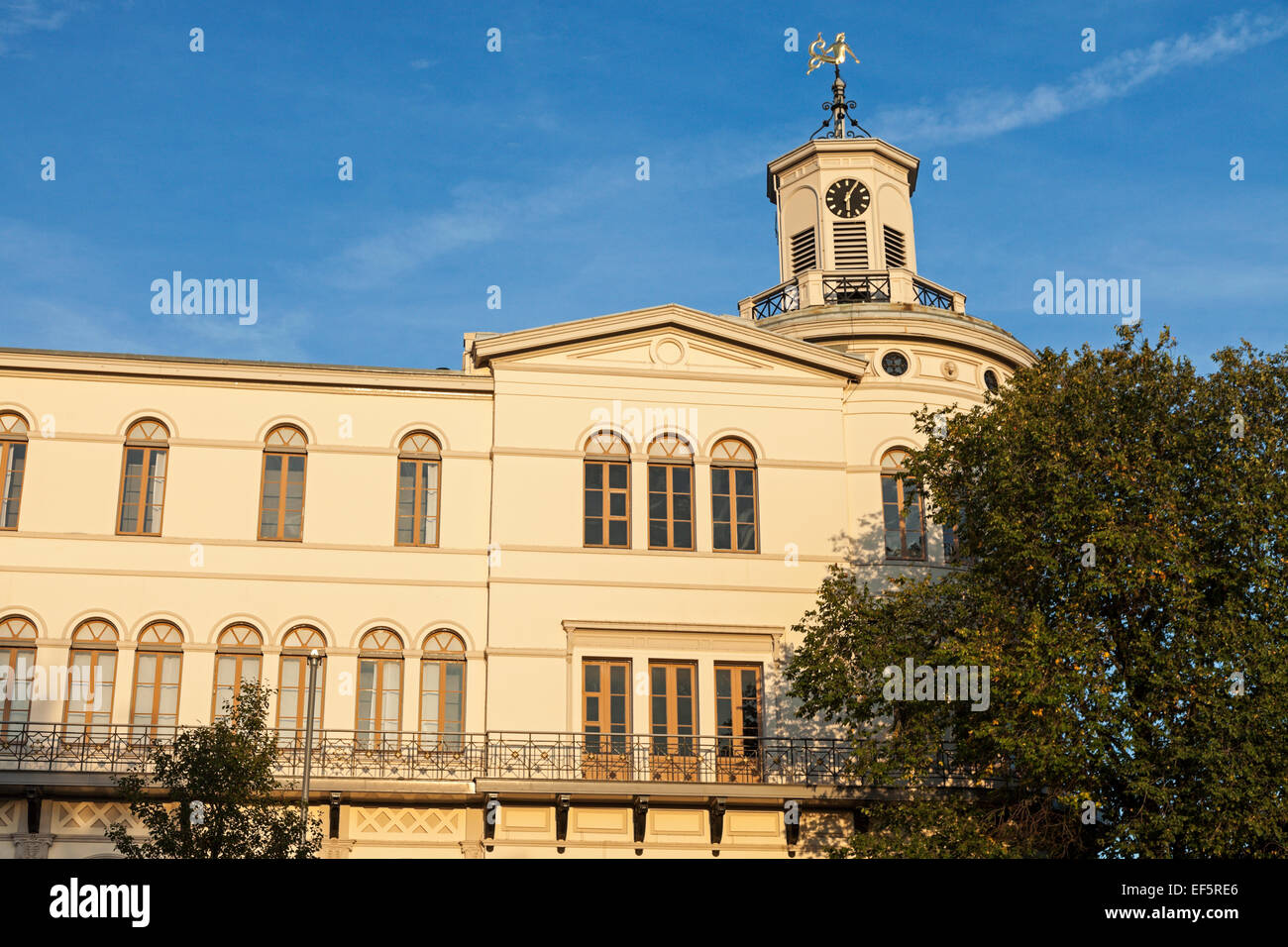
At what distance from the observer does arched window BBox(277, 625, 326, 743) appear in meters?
29.3

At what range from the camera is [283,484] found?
102ft

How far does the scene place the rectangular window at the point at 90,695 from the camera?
28.7m

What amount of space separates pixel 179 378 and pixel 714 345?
443 inches

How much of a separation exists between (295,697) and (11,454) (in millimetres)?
7777

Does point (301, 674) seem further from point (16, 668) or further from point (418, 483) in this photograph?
point (16, 668)

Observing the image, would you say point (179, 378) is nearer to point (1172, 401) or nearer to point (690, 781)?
point (690, 781)

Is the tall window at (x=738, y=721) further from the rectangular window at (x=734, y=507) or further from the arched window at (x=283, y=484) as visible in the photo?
the arched window at (x=283, y=484)

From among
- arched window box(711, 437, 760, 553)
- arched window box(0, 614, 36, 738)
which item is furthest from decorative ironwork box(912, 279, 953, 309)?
arched window box(0, 614, 36, 738)

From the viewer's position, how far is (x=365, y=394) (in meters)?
31.6

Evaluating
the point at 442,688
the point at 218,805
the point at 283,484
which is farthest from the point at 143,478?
the point at 218,805

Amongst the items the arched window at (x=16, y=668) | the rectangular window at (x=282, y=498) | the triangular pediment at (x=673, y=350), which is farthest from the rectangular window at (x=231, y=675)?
the triangular pediment at (x=673, y=350)

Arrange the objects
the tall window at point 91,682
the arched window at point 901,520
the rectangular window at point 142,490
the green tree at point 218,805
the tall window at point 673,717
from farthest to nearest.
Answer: the arched window at point 901,520
the rectangular window at point 142,490
the tall window at point 673,717
the tall window at point 91,682
the green tree at point 218,805

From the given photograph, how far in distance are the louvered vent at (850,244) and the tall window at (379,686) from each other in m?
14.6
